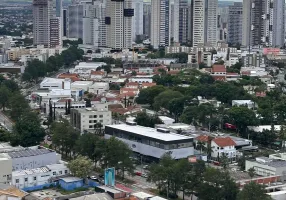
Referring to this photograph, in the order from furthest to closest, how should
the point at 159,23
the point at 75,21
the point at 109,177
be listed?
1. the point at 75,21
2. the point at 159,23
3. the point at 109,177

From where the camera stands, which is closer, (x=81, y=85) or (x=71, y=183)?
(x=71, y=183)

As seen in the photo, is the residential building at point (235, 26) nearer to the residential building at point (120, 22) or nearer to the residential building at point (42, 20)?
the residential building at point (120, 22)

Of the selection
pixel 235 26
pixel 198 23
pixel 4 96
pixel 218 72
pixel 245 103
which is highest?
pixel 198 23

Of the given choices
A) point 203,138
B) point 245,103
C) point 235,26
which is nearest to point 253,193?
point 203,138

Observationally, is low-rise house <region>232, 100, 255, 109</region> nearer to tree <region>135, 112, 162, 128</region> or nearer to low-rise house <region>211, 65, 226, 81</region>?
tree <region>135, 112, 162, 128</region>

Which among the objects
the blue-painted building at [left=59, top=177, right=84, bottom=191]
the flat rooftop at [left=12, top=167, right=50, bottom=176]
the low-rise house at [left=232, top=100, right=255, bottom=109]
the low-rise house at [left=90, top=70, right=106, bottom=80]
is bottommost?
the blue-painted building at [left=59, top=177, right=84, bottom=191]

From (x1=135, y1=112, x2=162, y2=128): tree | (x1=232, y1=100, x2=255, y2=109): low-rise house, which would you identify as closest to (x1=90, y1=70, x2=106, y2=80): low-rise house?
(x1=232, y1=100, x2=255, y2=109): low-rise house

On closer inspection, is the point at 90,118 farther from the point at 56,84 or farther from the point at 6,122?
the point at 56,84
